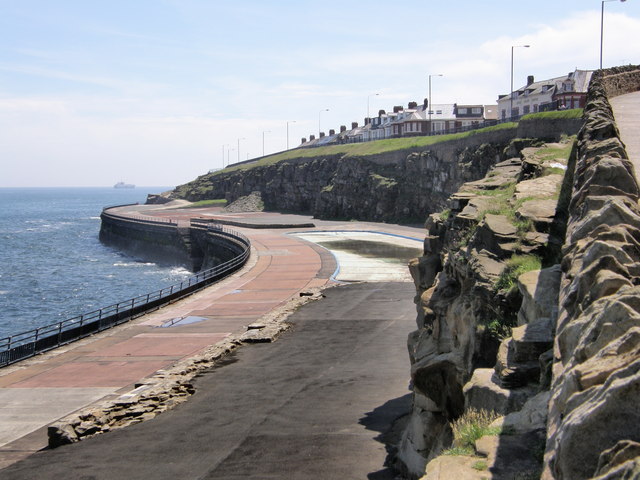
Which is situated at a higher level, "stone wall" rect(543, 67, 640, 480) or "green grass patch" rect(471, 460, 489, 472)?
"stone wall" rect(543, 67, 640, 480)

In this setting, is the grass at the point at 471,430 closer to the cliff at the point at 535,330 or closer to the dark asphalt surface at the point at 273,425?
the cliff at the point at 535,330

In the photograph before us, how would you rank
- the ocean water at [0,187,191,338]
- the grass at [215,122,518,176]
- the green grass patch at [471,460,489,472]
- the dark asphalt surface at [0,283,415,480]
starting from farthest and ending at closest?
the grass at [215,122,518,176], the ocean water at [0,187,191,338], the dark asphalt surface at [0,283,415,480], the green grass patch at [471,460,489,472]

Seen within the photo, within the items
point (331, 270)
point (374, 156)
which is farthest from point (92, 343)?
point (374, 156)

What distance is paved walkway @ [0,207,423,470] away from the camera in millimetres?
23062

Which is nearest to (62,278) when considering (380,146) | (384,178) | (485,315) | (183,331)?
(183,331)

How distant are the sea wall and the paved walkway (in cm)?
2668

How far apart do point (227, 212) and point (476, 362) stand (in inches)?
4932

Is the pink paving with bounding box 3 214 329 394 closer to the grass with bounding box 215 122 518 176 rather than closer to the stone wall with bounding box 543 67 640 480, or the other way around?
the stone wall with bounding box 543 67 640 480

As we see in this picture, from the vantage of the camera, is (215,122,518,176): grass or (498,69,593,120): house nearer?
(215,122,518,176): grass

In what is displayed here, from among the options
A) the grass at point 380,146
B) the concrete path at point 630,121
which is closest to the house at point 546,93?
the grass at point 380,146

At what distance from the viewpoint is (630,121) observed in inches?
925

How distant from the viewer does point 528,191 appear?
722 inches

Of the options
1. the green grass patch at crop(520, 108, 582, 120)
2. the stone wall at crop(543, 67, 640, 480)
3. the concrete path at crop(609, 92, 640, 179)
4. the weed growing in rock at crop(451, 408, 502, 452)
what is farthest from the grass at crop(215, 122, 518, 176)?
the stone wall at crop(543, 67, 640, 480)

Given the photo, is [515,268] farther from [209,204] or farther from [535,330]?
[209,204]
